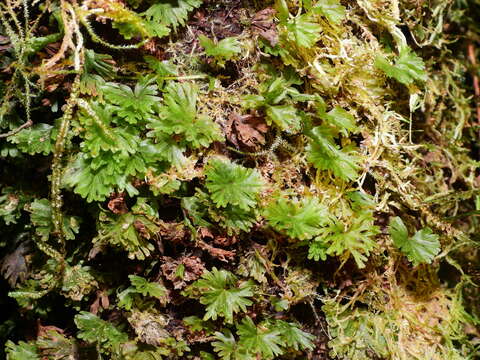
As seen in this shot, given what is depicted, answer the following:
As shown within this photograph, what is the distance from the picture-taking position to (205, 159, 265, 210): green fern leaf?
131 cm

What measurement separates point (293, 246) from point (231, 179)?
33cm

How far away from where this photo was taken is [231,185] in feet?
4.32

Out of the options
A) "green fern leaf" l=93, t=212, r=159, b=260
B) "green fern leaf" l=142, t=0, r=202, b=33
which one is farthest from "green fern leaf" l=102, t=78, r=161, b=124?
"green fern leaf" l=93, t=212, r=159, b=260

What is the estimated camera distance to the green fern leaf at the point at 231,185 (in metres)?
1.31

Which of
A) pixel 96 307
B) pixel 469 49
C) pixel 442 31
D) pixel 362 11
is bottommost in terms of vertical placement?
pixel 96 307

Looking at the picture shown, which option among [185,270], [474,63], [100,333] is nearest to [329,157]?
[185,270]

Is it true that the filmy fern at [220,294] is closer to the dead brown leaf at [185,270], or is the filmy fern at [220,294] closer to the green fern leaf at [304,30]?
the dead brown leaf at [185,270]

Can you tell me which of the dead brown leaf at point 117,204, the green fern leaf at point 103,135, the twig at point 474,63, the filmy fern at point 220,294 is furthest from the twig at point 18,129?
the twig at point 474,63

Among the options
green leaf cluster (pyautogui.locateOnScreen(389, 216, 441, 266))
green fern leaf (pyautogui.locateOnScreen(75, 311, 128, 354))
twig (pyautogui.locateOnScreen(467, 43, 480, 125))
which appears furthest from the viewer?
twig (pyautogui.locateOnScreen(467, 43, 480, 125))

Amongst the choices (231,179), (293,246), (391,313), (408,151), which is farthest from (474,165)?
(231,179)

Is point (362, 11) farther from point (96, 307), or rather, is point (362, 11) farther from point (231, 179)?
point (96, 307)

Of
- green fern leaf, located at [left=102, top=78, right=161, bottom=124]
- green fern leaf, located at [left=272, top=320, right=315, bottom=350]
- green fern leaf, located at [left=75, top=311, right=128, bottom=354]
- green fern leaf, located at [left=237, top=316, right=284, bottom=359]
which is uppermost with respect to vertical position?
green fern leaf, located at [left=102, top=78, right=161, bottom=124]

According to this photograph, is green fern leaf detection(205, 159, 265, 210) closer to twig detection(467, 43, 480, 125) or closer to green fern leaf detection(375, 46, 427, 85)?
green fern leaf detection(375, 46, 427, 85)

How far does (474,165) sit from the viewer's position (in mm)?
1810
